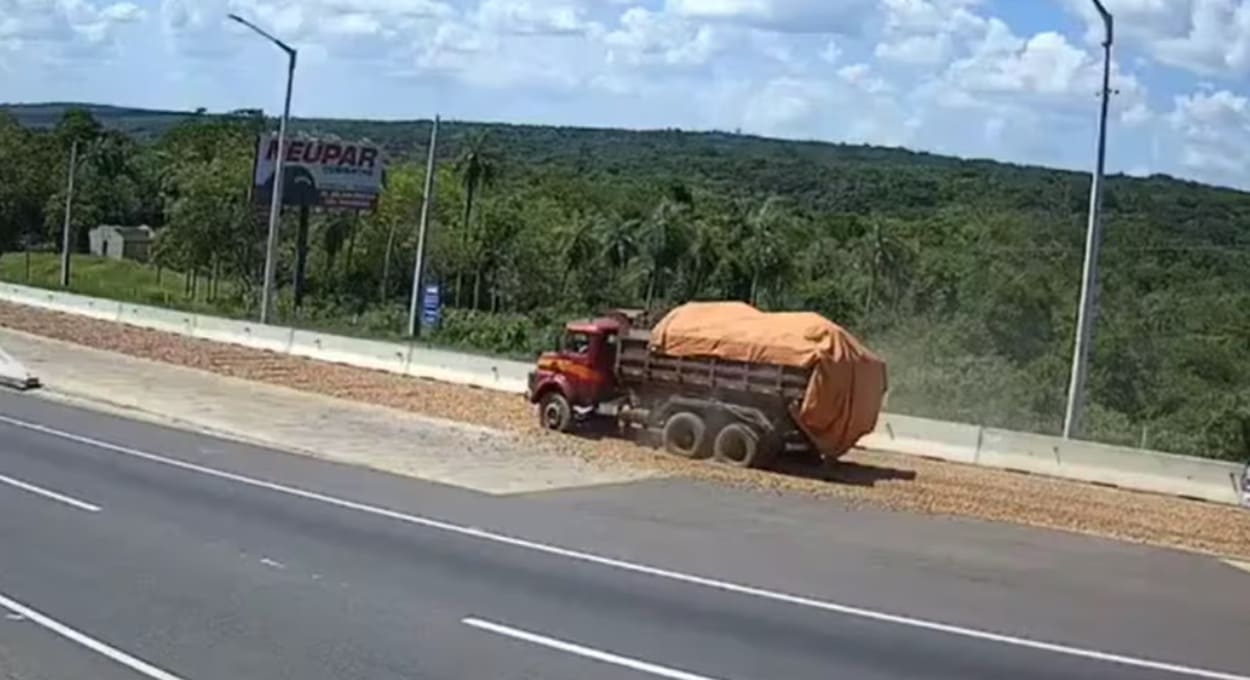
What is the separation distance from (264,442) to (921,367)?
32569 millimetres

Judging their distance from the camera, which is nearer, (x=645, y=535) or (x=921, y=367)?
(x=645, y=535)

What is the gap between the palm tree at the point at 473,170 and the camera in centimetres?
11700

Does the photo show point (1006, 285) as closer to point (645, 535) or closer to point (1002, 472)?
point (1002, 472)

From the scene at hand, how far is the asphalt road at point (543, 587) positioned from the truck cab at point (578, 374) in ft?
20.3

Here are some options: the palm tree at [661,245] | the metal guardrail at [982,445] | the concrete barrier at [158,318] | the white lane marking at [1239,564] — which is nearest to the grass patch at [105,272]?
the palm tree at [661,245]

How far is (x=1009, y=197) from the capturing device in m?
126

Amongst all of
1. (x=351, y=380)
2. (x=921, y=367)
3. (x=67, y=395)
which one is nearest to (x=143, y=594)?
(x=67, y=395)

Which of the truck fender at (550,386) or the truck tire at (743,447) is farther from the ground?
the truck fender at (550,386)

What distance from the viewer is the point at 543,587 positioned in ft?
52.6

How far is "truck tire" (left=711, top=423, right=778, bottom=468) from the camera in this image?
1078 inches

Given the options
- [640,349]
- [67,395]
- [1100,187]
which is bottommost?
[67,395]

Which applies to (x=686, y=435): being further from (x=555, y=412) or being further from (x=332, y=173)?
(x=332, y=173)

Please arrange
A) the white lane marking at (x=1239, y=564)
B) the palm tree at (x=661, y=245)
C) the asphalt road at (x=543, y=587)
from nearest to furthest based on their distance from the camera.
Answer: the asphalt road at (x=543, y=587) < the white lane marking at (x=1239, y=564) < the palm tree at (x=661, y=245)

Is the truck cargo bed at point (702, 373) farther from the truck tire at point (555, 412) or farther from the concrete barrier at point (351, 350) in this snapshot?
the concrete barrier at point (351, 350)
